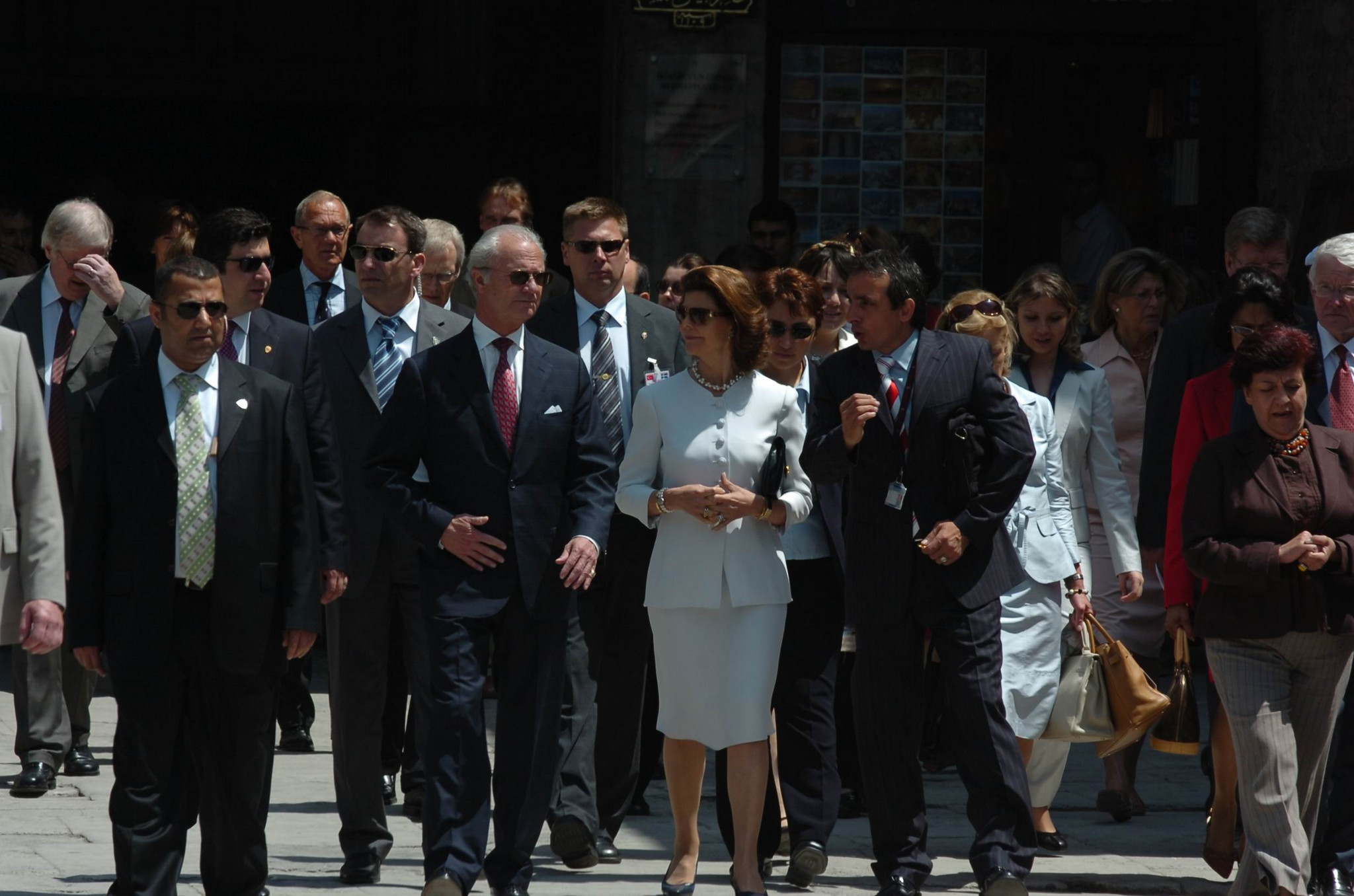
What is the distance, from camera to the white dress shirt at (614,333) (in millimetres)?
8141

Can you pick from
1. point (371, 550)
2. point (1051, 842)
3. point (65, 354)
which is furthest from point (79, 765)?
point (1051, 842)

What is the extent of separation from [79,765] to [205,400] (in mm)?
2879

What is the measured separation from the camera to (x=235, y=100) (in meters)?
12.7

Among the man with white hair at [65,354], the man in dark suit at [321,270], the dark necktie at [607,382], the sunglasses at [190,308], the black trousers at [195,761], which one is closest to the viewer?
the black trousers at [195,761]

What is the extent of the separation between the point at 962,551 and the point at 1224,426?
3.81 ft

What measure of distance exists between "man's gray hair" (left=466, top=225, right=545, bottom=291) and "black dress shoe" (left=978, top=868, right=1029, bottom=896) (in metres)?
2.51

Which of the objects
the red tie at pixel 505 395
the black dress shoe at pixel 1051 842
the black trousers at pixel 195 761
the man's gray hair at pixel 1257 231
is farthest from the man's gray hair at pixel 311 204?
the black dress shoe at pixel 1051 842

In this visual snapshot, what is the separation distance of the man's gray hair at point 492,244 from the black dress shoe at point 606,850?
6.93ft

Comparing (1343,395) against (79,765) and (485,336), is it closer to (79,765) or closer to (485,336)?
(485,336)

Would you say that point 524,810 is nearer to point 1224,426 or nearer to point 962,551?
point 962,551

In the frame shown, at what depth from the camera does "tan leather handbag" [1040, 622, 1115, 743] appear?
7.70 meters

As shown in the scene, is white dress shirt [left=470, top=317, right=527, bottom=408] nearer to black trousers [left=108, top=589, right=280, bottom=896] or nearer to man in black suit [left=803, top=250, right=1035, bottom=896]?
man in black suit [left=803, top=250, right=1035, bottom=896]

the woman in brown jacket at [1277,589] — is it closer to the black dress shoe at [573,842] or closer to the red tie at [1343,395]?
the red tie at [1343,395]

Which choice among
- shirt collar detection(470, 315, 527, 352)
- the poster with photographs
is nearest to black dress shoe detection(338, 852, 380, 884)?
shirt collar detection(470, 315, 527, 352)
